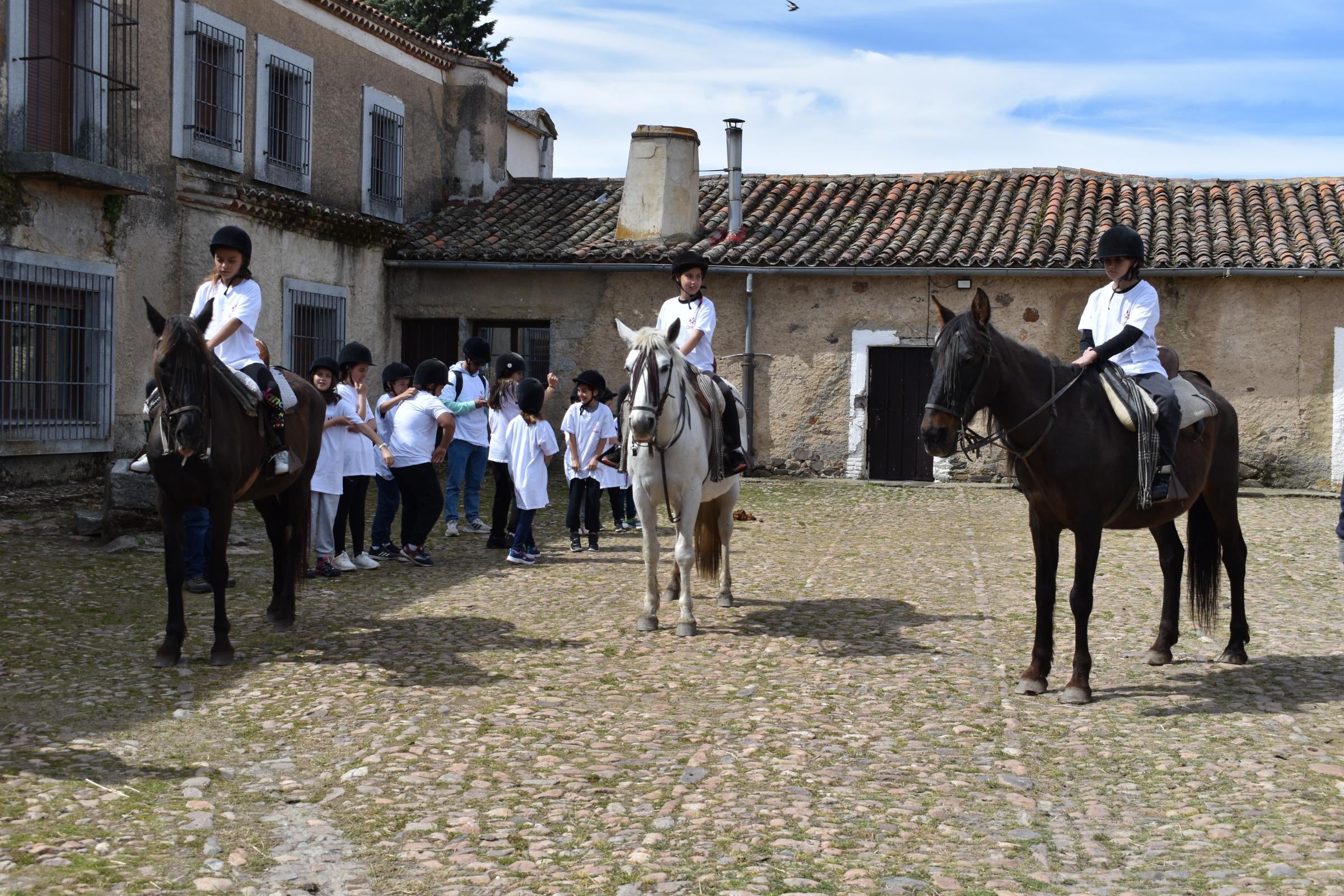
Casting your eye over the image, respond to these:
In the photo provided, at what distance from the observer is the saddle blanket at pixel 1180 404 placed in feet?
21.2

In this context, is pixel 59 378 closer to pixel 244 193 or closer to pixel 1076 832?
pixel 244 193

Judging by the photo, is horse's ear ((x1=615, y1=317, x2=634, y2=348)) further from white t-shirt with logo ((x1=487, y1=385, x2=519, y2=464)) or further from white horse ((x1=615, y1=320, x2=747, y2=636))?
white t-shirt with logo ((x1=487, y1=385, x2=519, y2=464))

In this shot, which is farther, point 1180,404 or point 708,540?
point 708,540

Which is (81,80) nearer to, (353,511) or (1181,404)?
(353,511)

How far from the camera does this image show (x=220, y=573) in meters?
6.90

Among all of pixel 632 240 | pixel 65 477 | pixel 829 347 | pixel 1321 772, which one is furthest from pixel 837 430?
pixel 1321 772

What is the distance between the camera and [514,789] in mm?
4723

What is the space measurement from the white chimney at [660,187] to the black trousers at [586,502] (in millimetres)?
10829

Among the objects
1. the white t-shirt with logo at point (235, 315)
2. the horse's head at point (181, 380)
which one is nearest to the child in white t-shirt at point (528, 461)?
the white t-shirt with logo at point (235, 315)

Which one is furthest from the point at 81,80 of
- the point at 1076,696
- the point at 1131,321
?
the point at 1076,696

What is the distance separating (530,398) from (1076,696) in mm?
5910

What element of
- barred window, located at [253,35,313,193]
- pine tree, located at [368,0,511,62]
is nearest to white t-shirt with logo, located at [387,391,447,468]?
barred window, located at [253,35,313,193]

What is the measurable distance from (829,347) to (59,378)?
438 inches

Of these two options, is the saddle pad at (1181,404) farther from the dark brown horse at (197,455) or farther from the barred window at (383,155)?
the barred window at (383,155)
